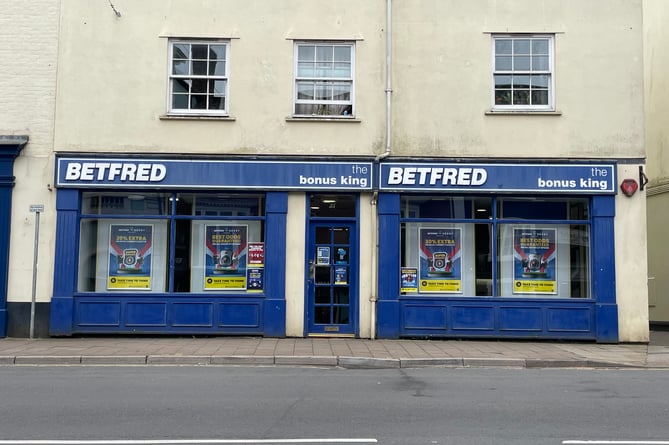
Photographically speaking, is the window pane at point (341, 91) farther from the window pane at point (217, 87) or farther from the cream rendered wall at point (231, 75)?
the window pane at point (217, 87)

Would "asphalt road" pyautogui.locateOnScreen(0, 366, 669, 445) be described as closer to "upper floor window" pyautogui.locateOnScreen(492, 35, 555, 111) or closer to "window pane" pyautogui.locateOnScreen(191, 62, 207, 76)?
"upper floor window" pyautogui.locateOnScreen(492, 35, 555, 111)

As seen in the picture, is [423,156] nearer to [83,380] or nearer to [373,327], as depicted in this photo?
[373,327]

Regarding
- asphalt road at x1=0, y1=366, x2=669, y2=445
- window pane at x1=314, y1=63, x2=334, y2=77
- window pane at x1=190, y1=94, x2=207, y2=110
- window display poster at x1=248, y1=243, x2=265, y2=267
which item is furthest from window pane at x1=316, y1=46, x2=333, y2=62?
asphalt road at x1=0, y1=366, x2=669, y2=445

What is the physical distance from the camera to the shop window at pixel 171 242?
43.1 ft

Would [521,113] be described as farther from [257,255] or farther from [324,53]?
[257,255]

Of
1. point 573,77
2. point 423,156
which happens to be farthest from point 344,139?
point 573,77

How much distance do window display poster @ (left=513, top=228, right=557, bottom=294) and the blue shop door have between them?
3.41 m

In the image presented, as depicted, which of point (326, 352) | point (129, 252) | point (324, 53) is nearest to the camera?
point (326, 352)

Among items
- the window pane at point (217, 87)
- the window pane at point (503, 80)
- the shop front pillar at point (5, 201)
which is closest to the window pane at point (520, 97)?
the window pane at point (503, 80)

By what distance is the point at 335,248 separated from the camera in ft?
43.2

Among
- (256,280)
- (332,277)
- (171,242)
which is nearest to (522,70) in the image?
(332,277)

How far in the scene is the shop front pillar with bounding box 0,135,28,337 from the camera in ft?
41.7

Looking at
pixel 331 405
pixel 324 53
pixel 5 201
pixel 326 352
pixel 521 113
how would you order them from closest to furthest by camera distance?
pixel 331 405 < pixel 326 352 < pixel 5 201 < pixel 521 113 < pixel 324 53

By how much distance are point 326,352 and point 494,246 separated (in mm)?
4473
